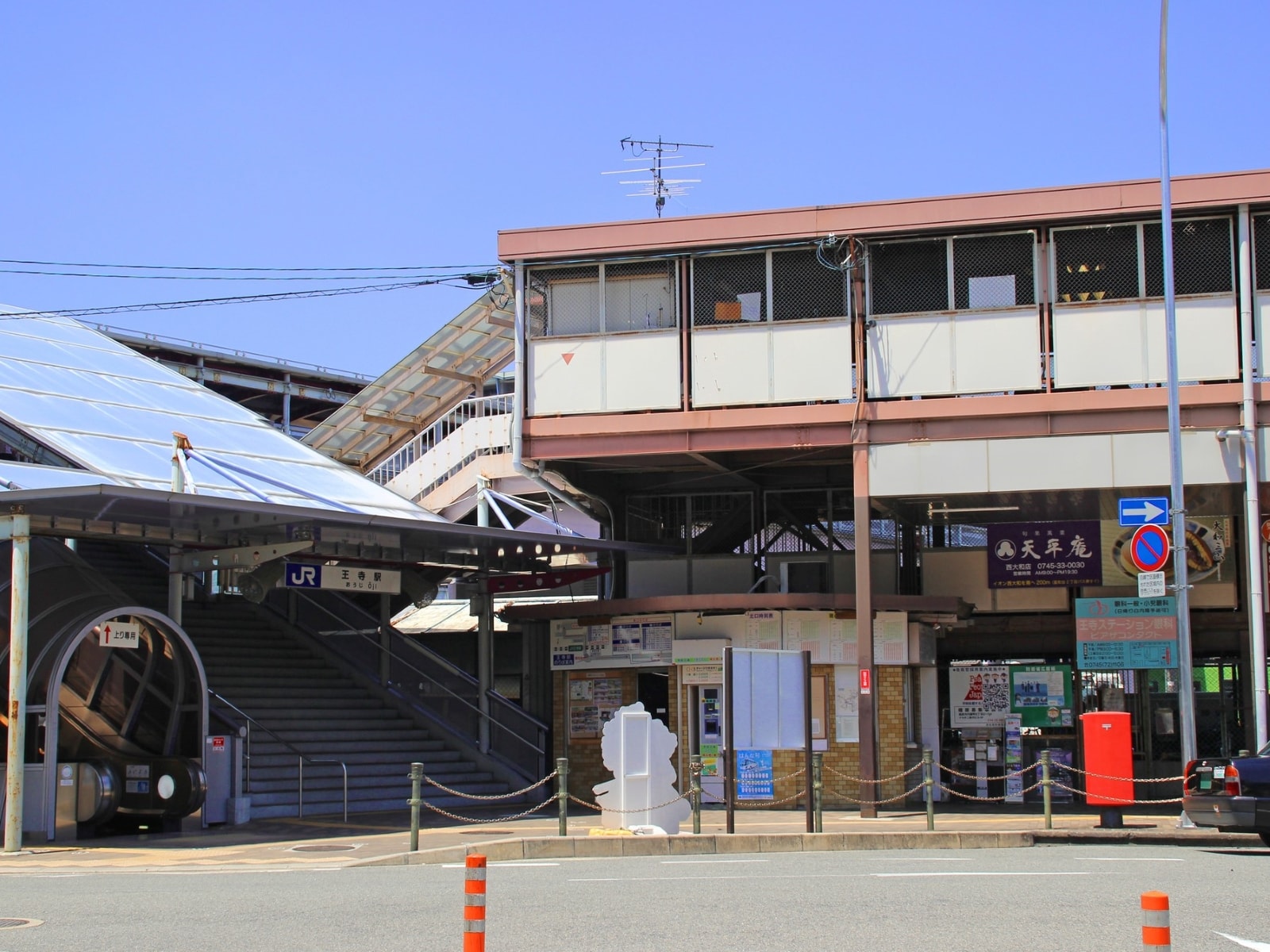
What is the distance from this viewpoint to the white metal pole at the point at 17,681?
57.5 feet

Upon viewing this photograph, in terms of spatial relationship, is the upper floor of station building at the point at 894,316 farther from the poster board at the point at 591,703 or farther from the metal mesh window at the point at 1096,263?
the poster board at the point at 591,703

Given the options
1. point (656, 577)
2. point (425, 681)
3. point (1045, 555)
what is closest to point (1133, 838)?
point (1045, 555)

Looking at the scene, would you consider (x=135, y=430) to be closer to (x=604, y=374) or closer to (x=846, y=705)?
(x=604, y=374)

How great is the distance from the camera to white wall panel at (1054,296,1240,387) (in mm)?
21984

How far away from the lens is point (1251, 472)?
21141mm

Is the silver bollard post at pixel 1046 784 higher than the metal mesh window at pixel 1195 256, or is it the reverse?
the metal mesh window at pixel 1195 256

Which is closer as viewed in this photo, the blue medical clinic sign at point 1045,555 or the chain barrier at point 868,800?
the chain barrier at point 868,800

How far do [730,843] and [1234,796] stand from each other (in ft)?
17.8

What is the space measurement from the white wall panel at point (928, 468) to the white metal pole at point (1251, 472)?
357 cm

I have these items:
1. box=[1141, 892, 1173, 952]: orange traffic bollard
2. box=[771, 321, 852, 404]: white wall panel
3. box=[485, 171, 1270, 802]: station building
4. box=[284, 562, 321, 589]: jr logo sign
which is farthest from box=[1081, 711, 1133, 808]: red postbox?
box=[1141, 892, 1173, 952]: orange traffic bollard

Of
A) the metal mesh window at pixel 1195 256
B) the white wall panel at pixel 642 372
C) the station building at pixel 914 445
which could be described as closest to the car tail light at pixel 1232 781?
the station building at pixel 914 445

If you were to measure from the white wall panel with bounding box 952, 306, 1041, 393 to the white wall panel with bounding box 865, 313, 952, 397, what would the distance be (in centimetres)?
18

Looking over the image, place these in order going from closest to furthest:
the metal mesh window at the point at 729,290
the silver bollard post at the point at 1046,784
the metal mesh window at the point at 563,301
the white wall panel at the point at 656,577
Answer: the silver bollard post at the point at 1046,784
the metal mesh window at the point at 729,290
the metal mesh window at the point at 563,301
the white wall panel at the point at 656,577

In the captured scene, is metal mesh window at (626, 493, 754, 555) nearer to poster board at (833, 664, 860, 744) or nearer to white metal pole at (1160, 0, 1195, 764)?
poster board at (833, 664, 860, 744)
